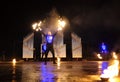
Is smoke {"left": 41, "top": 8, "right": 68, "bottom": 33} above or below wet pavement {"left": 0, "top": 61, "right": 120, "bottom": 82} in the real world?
above

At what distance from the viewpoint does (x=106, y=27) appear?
134ft

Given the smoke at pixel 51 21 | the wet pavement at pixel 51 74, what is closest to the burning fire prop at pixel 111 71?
the wet pavement at pixel 51 74

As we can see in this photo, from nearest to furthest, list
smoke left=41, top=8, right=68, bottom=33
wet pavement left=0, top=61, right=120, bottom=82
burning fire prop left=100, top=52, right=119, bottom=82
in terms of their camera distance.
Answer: burning fire prop left=100, top=52, right=119, bottom=82
wet pavement left=0, top=61, right=120, bottom=82
smoke left=41, top=8, right=68, bottom=33

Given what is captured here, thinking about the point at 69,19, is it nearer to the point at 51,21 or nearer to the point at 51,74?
the point at 51,21

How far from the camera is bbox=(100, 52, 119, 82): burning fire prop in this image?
529 inches

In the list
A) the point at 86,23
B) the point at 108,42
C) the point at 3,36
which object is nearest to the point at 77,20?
the point at 86,23

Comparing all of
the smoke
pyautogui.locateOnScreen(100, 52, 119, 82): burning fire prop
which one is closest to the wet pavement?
pyautogui.locateOnScreen(100, 52, 119, 82): burning fire prop

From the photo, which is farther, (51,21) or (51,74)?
(51,21)

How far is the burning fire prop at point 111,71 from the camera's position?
1343 centimetres

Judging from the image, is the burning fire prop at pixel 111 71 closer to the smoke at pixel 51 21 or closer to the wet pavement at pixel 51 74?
the wet pavement at pixel 51 74

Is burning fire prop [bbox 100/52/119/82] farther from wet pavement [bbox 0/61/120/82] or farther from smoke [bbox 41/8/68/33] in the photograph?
smoke [bbox 41/8/68/33]

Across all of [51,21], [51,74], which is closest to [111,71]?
[51,74]

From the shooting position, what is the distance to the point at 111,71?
15.9 m

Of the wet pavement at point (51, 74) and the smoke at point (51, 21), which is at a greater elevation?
the smoke at point (51, 21)
